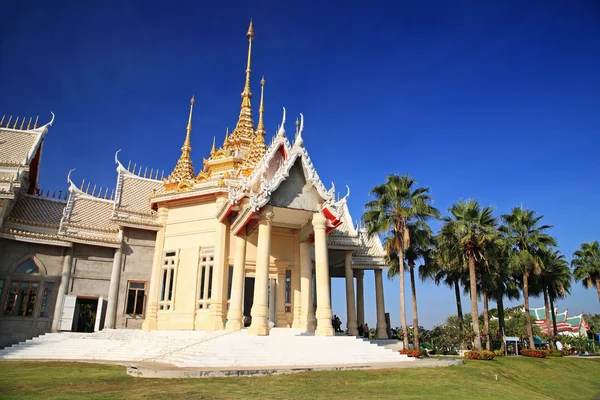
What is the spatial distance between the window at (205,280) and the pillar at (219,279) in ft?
1.32

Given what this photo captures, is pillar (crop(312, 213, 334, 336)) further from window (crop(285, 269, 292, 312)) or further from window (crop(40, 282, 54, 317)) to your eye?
window (crop(40, 282, 54, 317))

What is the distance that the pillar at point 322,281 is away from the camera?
1588 centimetres

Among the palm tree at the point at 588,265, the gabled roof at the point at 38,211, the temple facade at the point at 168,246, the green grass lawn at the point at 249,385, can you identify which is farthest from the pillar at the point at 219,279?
the palm tree at the point at 588,265

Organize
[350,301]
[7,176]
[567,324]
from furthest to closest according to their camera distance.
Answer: [567,324], [350,301], [7,176]

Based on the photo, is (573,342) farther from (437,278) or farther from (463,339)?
(463,339)

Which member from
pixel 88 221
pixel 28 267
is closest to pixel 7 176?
pixel 88 221

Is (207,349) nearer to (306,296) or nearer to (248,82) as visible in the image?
(306,296)

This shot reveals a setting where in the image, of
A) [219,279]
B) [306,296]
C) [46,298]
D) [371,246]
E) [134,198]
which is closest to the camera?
[306,296]

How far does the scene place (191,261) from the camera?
21.0m

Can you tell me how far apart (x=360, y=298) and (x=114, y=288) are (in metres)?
15.1

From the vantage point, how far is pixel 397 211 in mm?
23453

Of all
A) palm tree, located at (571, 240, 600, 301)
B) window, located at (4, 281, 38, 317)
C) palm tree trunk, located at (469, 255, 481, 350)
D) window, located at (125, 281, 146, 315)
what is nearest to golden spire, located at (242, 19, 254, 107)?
window, located at (125, 281, 146, 315)

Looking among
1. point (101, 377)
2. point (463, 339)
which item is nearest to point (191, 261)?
point (101, 377)

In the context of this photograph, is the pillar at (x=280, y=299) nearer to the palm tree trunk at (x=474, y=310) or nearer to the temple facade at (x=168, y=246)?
the temple facade at (x=168, y=246)
